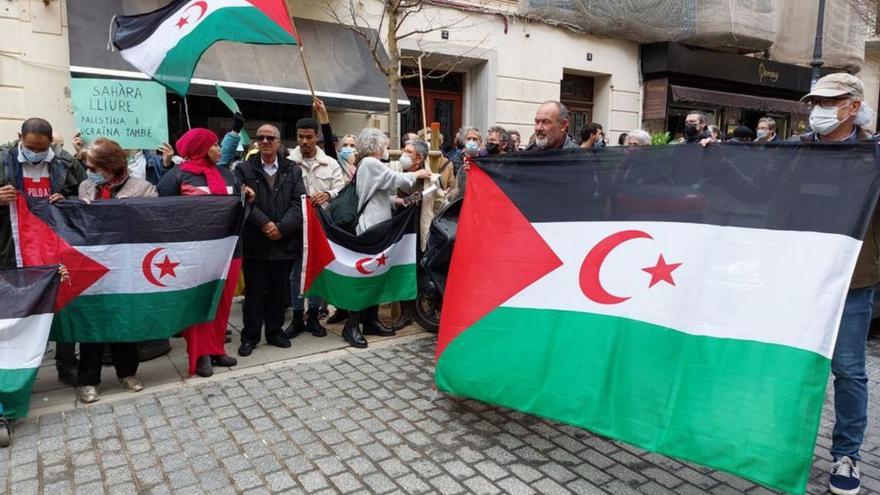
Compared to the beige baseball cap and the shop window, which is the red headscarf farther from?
the shop window

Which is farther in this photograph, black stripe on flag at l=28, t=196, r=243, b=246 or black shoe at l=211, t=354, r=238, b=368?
black shoe at l=211, t=354, r=238, b=368

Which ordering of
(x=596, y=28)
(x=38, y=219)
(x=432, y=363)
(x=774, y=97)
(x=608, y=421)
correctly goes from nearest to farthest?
(x=608, y=421), (x=38, y=219), (x=432, y=363), (x=596, y=28), (x=774, y=97)

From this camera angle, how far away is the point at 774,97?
1755 cm

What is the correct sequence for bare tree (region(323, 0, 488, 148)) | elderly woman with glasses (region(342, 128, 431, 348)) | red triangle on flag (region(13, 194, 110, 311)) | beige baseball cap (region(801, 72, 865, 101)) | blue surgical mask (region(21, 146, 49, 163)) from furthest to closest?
bare tree (region(323, 0, 488, 148)) → elderly woman with glasses (region(342, 128, 431, 348)) → blue surgical mask (region(21, 146, 49, 163)) → red triangle on flag (region(13, 194, 110, 311)) → beige baseball cap (region(801, 72, 865, 101))

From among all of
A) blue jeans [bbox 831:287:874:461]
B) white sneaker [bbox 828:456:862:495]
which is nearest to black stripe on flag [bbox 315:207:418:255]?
blue jeans [bbox 831:287:874:461]

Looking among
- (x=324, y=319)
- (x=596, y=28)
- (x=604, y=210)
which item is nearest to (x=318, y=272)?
(x=324, y=319)

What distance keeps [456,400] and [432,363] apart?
816 mm

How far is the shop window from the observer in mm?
14391

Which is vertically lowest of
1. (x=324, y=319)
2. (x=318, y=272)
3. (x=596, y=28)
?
(x=324, y=319)

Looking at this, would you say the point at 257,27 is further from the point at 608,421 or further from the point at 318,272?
the point at 608,421

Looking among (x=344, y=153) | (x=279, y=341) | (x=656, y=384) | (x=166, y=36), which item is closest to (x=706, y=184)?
(x=656, y=384)

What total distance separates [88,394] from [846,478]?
4.39 m

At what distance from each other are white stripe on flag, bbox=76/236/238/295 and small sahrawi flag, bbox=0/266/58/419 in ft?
1.19

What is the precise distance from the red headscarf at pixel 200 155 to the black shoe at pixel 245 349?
1.27 meters
